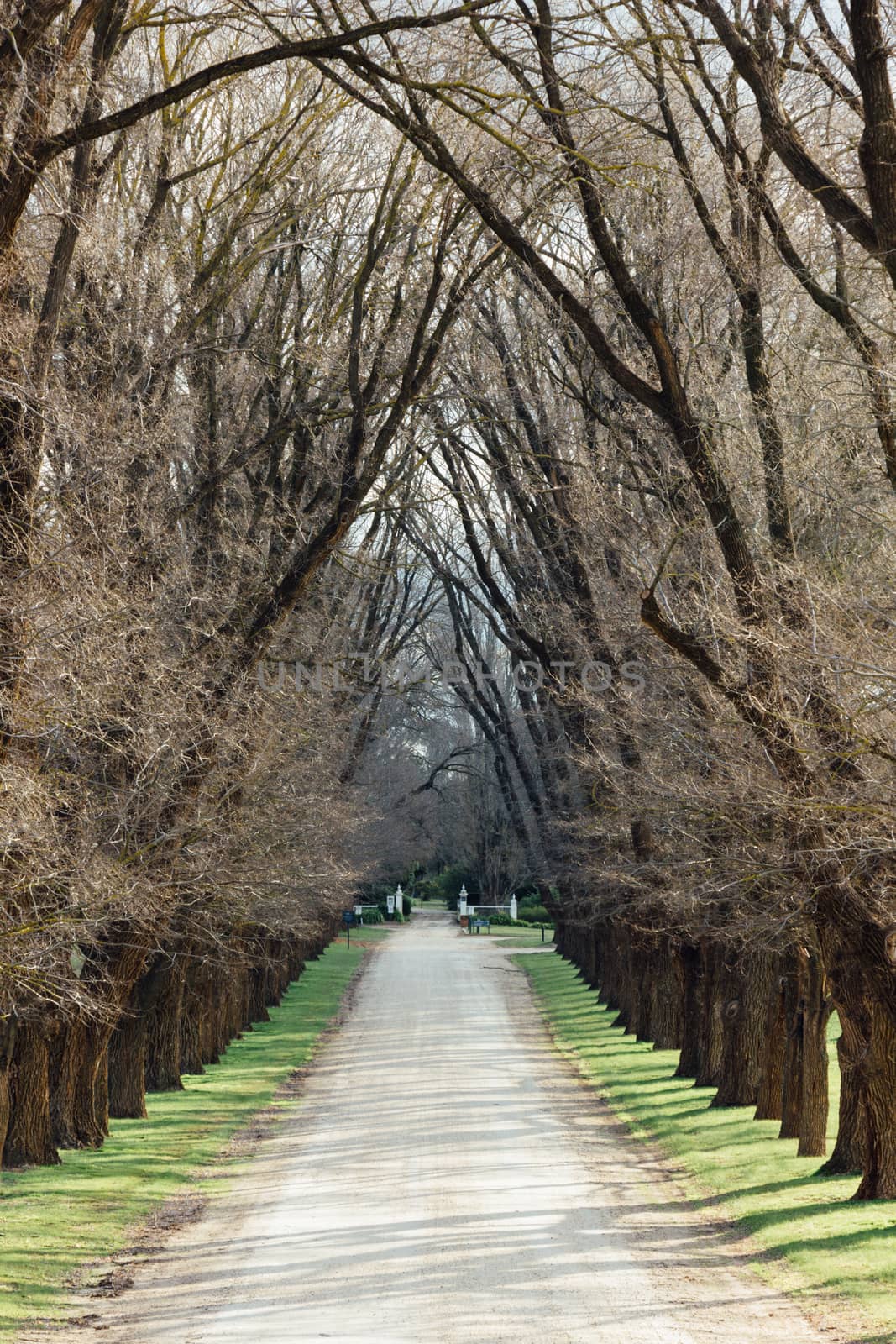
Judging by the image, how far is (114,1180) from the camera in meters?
→ 14.4

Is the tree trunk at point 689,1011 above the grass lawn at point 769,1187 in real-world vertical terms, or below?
above

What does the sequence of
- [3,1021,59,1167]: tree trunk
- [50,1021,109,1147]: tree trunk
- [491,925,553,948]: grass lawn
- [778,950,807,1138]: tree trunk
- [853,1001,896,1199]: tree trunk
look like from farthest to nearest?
[491,925,553,948]: grass lawn < [50,1021,109,1147]: tree trunk < [778,950,807,1138]: tree trunk < [3,1021,59,1167]: tree trunk < [853,1001,896,1199]: tree trunk

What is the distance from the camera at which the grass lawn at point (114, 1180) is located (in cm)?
1044

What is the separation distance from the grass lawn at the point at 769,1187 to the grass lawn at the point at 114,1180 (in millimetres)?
5162

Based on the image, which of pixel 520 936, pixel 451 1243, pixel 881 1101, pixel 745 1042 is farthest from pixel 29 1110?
pixel 520 936

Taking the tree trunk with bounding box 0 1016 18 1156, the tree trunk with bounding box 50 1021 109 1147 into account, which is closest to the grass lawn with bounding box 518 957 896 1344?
the tree trunk with bounding box 0 1016 18 1156

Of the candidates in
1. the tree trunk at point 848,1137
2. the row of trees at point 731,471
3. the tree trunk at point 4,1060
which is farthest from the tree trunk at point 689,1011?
the tree trunk at point 4,1060

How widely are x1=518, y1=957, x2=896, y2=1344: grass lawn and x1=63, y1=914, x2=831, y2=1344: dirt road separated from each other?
369 mm

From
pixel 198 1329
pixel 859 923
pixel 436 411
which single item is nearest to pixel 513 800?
pixel 436 411

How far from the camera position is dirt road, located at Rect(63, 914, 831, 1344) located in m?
8.89

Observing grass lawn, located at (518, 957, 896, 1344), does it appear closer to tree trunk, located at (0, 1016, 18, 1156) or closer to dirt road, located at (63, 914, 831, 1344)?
dirt road, located at (63, 914, 831, 1344)

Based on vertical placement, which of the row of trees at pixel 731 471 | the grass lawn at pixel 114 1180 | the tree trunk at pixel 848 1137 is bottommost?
the grass lawn at pixel 114 1180

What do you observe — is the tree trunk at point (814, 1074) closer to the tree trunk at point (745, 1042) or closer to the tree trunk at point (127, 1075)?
the tree trunk at point (745, 1042)

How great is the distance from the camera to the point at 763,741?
37.4 ft
